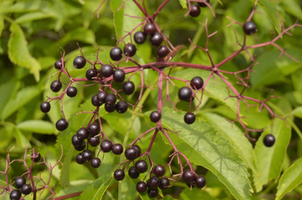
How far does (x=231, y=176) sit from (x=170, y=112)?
45cm

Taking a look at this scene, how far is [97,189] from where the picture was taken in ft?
4.91

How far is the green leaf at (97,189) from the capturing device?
1449 millimetres

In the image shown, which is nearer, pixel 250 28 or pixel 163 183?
pixel 250 28

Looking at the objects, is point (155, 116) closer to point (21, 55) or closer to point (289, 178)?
point (289, 178)

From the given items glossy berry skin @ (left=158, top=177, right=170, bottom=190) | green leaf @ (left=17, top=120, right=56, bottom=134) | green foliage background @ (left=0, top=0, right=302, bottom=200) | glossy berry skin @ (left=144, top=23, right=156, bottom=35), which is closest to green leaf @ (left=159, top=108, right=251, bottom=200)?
green foliage background @ (left=0, top=0, right=302, bottom=200)

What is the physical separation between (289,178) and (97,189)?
1024 millimetres

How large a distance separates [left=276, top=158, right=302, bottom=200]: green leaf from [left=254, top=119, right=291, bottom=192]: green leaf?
10cm

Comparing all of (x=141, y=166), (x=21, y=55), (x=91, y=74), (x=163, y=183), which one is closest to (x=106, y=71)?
(x=91, y=74)

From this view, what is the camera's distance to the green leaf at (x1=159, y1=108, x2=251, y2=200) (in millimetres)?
1358

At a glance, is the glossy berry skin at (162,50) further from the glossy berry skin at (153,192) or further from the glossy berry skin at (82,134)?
the glossy berry skin at (153,192)

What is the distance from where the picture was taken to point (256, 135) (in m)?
2.37

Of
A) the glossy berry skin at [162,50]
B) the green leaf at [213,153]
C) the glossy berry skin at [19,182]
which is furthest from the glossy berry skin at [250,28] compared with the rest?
the glossy berry skin at [19,182]

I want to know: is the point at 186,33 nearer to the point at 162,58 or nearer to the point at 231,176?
the point at 162,58

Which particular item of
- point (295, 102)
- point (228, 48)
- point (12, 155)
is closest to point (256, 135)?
point (295, 102)
